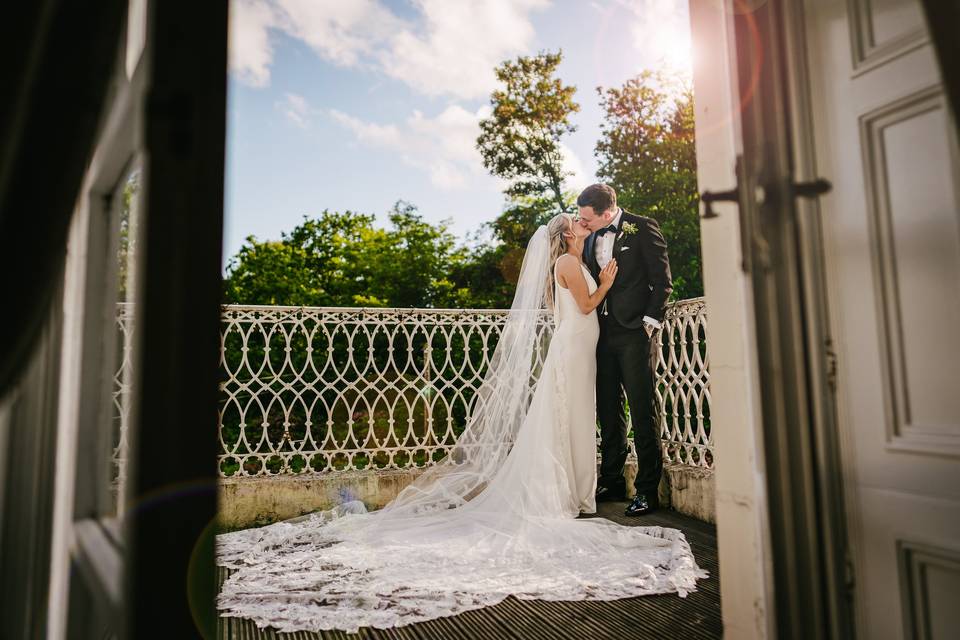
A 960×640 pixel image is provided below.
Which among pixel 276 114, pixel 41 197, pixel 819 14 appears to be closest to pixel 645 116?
pixel 276 114

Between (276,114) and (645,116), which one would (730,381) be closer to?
(645,116)

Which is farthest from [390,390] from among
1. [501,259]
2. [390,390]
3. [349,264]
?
[349,264]

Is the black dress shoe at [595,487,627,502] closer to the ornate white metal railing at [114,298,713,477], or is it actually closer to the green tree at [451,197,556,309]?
the ornate white metal railing at [114,298,713,477]

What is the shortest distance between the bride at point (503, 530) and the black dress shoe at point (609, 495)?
12.8 inches

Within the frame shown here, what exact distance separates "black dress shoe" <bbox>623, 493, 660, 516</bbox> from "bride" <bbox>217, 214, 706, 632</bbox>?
0.25m

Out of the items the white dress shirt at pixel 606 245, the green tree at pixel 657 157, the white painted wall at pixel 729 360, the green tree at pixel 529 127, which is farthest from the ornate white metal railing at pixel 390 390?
the green tree at pixel 529 127

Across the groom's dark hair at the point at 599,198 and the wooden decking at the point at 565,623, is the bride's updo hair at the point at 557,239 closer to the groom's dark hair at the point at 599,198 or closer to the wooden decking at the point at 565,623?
the groom's dark hair at the point at 599,198

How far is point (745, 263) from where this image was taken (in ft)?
3.79

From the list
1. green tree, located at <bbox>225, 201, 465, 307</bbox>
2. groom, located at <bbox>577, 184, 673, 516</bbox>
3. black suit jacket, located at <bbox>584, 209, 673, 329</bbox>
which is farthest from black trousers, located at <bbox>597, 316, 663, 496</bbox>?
green tree, located at <bbox>225, 201, 465, 307</bbox>

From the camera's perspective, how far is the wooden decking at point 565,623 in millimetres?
2021

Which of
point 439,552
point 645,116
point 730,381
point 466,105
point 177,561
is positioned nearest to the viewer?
point 177,561

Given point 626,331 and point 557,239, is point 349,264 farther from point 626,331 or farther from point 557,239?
point 626,331

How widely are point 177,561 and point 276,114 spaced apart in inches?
536

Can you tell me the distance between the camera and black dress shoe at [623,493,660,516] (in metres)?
3.69
